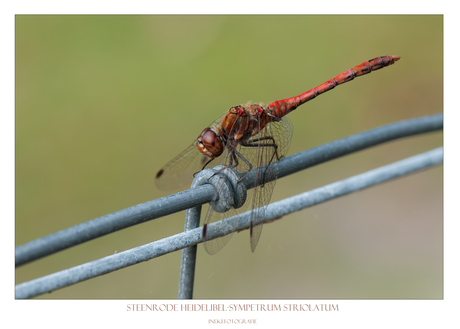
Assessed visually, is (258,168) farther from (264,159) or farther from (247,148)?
(247,148)

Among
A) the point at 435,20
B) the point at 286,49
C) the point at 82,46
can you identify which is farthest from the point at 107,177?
the point at 435,20

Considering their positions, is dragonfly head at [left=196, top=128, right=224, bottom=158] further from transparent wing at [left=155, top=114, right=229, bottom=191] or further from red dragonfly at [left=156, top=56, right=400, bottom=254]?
transparent wing at [left=155, top=114, right=229, bottom=191]

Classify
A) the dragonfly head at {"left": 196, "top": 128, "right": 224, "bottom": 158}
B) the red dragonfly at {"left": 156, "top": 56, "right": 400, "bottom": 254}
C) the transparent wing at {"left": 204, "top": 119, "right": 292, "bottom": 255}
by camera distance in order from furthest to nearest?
the dragonfly head at {"left": 196, "top": 128, "right": 224, "bottom": 158} → the red dragonfly at {"left": 156, "top": 56, "right": 400, "bottom": 254} → the transparent wing at {"left": 204, "top": 119, "right": 292, "bottom": 255}

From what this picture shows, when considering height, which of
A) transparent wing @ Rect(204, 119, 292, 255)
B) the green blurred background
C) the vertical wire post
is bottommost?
the vertical wire post

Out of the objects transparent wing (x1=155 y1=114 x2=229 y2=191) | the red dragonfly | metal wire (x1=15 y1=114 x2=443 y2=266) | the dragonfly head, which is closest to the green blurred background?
transparent wing (x1=155 y1=114 x2=229 y2=191)

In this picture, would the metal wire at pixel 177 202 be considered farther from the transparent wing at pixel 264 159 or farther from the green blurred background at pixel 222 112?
the green blurred background at pixel 222 112

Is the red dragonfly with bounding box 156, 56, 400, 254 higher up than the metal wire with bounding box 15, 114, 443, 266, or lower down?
higher up
